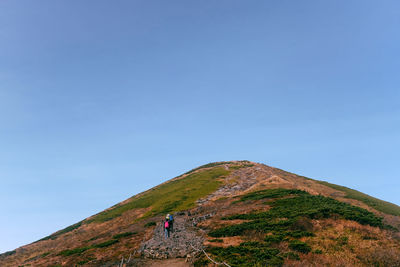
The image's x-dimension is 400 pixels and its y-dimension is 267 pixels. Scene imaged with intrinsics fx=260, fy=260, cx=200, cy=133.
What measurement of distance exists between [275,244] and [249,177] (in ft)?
185

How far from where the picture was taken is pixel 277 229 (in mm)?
28312

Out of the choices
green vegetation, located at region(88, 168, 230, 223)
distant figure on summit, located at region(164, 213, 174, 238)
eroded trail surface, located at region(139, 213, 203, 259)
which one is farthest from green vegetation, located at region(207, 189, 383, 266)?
green vegetation, located at region(88, 168, 230, 223)

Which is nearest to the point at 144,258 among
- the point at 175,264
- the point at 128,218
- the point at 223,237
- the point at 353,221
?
the point at 175,264

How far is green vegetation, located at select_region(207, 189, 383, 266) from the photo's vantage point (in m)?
20.9

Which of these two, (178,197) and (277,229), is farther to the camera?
(178,197)

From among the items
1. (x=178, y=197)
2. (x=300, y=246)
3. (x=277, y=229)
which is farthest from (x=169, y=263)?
(x=178, y=197)

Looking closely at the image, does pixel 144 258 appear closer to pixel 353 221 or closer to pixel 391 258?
pixel 391 258

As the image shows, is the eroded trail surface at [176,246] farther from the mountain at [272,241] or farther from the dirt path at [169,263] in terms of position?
the dirt path at [169,263]

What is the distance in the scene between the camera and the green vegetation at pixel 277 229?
2089 cm

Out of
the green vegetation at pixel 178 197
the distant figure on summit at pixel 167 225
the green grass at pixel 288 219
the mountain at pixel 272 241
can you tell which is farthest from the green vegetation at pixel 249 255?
the green vegetation at pixel 178 197

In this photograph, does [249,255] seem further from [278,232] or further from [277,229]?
[277,229]

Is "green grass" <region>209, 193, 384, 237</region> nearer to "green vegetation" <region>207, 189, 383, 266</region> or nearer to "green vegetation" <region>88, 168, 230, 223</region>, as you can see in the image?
"green vegetation" <region>207, 189, 383, 266</region>

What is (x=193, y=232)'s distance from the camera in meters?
34.3

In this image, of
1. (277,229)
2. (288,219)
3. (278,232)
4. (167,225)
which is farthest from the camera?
(167,225)
